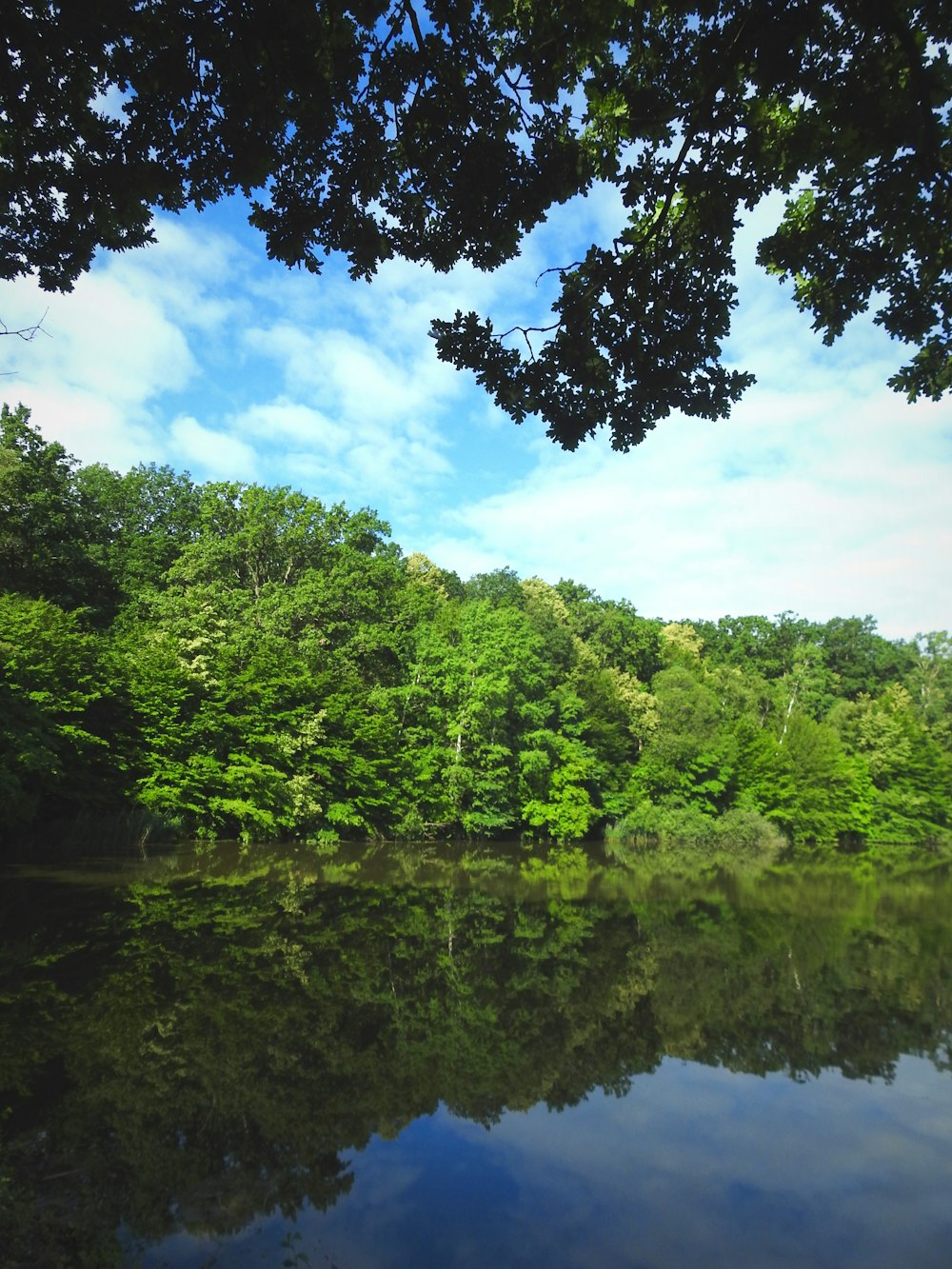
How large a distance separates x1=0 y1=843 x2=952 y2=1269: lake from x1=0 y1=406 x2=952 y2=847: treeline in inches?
350

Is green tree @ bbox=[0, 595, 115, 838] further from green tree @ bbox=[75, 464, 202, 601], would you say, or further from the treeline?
green tree @ bbox=[75, 464, 202, 601]

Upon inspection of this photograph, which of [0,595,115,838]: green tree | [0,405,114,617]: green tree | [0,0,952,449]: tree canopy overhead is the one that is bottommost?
[0,595,115,838]: green tree

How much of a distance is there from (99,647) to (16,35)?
18.8 m

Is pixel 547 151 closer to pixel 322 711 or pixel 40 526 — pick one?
pixel 322 711

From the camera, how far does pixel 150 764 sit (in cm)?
1988

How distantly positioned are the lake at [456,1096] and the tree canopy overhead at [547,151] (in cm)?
524

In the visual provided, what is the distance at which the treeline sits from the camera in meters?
19.0

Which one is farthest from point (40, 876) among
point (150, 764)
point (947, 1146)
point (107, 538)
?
point (107, 538)

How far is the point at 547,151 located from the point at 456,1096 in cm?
696

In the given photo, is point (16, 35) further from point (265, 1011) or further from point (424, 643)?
point (424, 643)

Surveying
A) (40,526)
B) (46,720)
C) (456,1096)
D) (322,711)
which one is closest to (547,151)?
(456,1096)

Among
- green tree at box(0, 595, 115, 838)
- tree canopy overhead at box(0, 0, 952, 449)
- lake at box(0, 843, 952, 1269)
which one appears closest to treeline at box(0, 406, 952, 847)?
green tree at box(0, 595, 115, 838)

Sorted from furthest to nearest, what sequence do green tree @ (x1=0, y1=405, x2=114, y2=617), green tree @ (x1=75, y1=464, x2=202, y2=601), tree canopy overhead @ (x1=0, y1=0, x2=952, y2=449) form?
green tree @ (x1=75, y1=464, x2=202, y2=601), green tree @ (x1=0, y1=405, x2=114, y2=617), tree canopy overhead @ (x1=0, y1=0, x2=952, y2=449)

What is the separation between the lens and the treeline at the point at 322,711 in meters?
19.0
